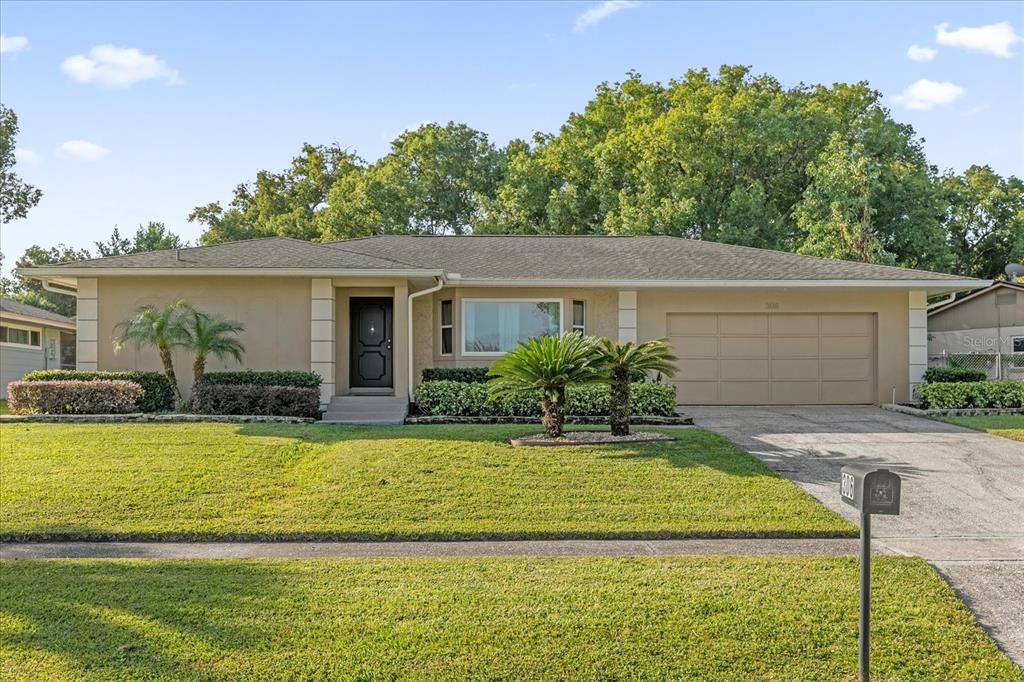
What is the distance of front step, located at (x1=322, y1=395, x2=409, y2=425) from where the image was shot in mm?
13625

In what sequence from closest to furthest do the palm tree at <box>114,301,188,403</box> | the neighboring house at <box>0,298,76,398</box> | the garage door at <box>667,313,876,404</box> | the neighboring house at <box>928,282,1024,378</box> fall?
the palm tree at <box>114,301,188,403</box>
the garage door at <box>667,313,876,404</box>
the neighboring house at <box>928,282,1024,378</box>
the neighboring house at <box>0,298,76,398</box>

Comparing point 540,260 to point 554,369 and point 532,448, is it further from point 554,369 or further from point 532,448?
point 532,448

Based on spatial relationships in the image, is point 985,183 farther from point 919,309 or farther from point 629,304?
point 629,304

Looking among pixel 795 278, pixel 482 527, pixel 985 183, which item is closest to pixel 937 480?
pixel 482 527

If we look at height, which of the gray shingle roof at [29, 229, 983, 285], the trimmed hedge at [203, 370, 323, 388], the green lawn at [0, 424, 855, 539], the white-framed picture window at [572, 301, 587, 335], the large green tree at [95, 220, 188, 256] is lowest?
the green lawn at [0, 424, 855, 539]

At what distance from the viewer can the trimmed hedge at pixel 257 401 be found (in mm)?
13188

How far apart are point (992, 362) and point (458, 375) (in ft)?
44.6

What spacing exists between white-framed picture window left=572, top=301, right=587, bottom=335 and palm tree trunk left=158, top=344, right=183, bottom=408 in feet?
25.8

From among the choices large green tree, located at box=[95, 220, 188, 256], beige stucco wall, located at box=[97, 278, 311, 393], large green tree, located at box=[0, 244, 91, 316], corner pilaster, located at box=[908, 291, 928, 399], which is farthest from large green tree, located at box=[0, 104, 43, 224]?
corner pilaster, located at box=[908, 291, 928, 399]

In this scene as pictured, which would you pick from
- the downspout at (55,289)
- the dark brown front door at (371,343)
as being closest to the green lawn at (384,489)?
the dark brown front door at (371,343)

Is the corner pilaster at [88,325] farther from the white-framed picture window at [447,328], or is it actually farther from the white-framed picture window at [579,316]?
the white-framed picture window at [579,316]

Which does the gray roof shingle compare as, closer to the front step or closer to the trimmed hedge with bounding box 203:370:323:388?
the trimmed hedge with bounding box 203:370:323:388

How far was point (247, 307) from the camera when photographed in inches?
581

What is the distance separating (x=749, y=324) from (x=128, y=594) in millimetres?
13938
